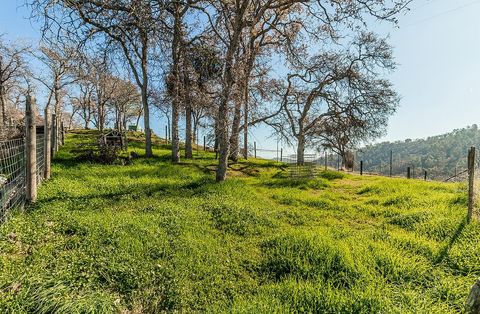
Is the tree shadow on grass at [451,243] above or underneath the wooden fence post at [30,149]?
underneath

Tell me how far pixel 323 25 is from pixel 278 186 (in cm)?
685

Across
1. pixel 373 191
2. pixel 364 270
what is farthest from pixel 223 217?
pixel 373 191

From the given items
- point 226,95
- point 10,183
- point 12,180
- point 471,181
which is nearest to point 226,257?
point 10,183

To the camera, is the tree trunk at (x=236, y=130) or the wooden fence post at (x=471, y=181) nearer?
the wooden fence post at (x=471, y=181)

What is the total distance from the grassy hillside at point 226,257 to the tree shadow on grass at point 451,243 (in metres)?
0.02

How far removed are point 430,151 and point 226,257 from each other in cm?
11953

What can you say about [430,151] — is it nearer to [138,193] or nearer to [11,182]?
[138,193]

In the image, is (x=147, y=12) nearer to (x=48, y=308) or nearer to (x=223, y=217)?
(x=223, y=217)

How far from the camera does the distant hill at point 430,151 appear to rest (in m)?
84.5

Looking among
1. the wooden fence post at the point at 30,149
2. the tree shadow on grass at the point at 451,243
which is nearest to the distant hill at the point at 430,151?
the tree shadow on grass at the point at 451,243

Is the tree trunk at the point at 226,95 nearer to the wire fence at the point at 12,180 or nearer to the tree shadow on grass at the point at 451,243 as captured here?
the wire fence at the point at 12,180

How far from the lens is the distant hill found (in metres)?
84.5

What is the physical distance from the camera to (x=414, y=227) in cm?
642

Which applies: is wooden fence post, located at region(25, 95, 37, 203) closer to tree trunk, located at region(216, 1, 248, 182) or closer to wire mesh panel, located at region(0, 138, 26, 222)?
wire mesh panel, located at region(0, 138, 26, 222)
